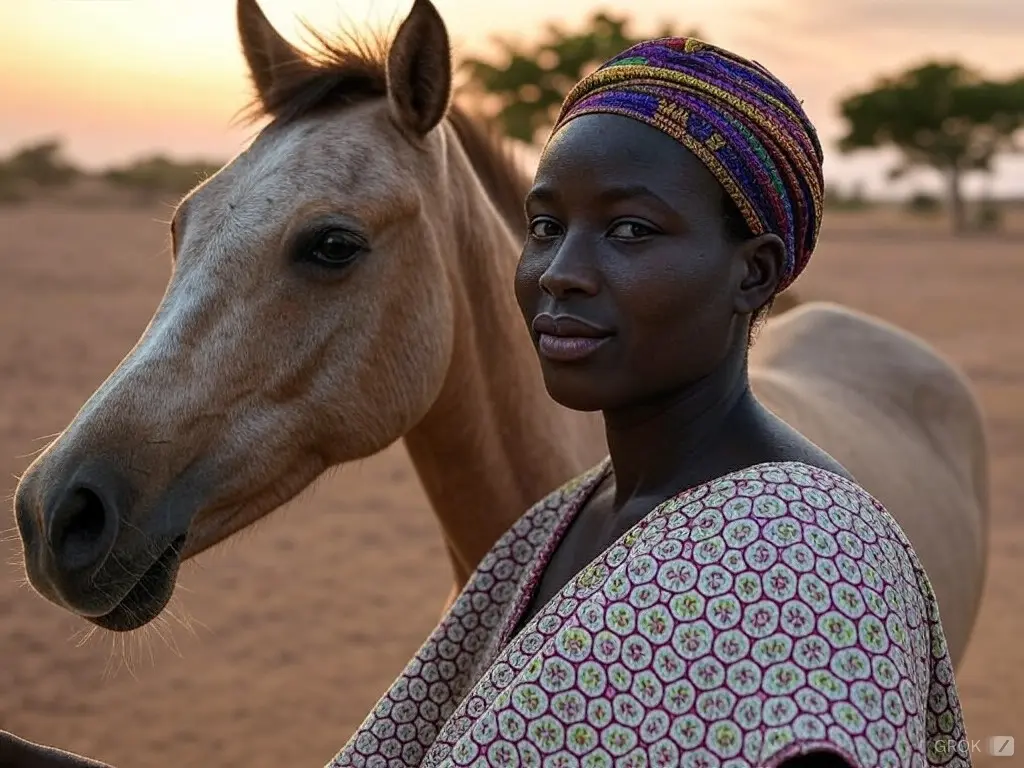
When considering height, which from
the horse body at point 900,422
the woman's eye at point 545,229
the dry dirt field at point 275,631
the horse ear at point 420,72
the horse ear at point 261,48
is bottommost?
the dry dirt field at point 275,631

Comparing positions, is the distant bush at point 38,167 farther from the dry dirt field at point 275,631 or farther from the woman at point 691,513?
the woman at point 691,513

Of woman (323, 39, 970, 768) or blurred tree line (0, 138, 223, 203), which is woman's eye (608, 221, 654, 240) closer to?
woman (323, 39, 970, 768)

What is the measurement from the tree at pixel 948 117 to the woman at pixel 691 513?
40.6m

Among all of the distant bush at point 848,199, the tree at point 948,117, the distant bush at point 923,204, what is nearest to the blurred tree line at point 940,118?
the tree at point 948,117

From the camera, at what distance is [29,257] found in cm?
2408

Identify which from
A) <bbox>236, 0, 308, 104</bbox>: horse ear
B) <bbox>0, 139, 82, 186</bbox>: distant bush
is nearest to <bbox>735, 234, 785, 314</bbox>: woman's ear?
<bbox>236, 0, 308, 104</bbox>: horse ear

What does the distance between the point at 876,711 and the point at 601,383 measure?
491mm

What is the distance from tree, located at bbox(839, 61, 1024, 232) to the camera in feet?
127

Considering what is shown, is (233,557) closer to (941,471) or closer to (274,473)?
(941,471)

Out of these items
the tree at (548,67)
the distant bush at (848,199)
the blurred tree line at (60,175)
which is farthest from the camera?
the distant bush at (848,199)

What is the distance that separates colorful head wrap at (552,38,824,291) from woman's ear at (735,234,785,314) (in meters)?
0.02

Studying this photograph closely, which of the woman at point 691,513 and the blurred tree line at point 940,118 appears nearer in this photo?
the woman at point 691,513

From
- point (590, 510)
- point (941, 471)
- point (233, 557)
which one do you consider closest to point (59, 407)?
point (233, 557)

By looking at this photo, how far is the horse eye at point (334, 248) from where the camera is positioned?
2.28 m
